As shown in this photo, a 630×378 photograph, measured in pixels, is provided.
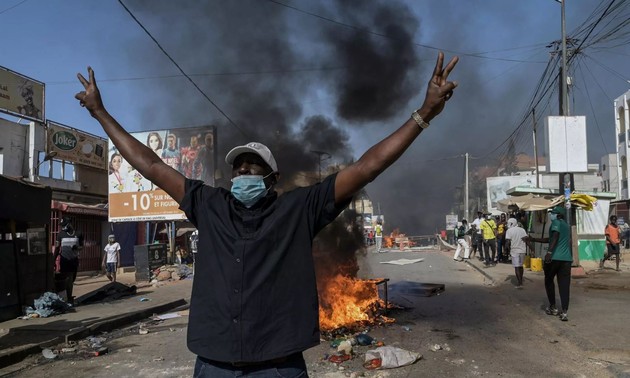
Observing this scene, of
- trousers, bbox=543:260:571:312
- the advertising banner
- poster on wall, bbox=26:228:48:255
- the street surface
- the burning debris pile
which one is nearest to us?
the street surface

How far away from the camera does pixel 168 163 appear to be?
1602 centimetres

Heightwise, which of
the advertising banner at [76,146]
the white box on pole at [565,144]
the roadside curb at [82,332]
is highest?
the advertising banner at [76,146]

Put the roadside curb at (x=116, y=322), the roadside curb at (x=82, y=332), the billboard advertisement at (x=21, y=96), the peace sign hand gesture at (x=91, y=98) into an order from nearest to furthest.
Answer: the peace sign hand gesture at (x=91, y=98) < the roadside curb at (x=82, y=332) < the roadside curb at (x=116, y=322) < the billboard advertisement at (x=21, y=96)

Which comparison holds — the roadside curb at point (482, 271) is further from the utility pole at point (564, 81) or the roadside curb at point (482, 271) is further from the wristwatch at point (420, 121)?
the wristwatch at point (420, 121)

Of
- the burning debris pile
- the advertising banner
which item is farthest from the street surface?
the advertising banner

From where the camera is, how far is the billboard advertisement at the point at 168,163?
15.4 metres

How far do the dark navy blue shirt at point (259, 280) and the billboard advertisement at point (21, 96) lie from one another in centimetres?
1692

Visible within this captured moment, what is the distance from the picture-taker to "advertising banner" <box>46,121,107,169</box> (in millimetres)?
17406

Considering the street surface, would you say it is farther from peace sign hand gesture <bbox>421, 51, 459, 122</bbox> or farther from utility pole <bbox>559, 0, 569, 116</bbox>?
utility pole <bbox>559, 0, 569, 116</bbox>

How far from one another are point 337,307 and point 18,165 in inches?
557

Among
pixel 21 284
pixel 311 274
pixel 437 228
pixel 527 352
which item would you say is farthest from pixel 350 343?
pixel 437 228

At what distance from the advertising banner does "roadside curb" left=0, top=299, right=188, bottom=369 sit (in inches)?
424

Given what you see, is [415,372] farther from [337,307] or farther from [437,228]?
[437,228]

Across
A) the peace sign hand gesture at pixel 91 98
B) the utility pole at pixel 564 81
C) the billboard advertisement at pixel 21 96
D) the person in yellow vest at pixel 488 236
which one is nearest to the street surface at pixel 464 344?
the peace sign hand gesture at pixel 91 98
